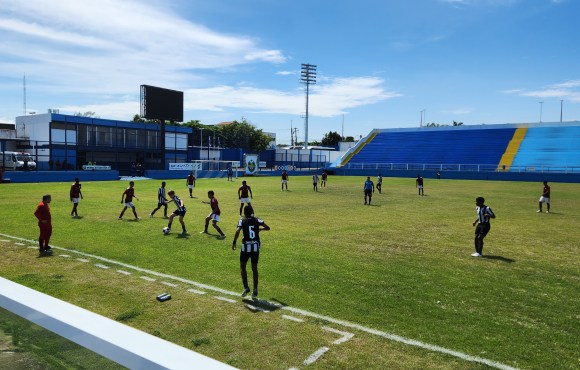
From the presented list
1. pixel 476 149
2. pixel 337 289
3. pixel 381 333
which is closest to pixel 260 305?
pixel 337 289

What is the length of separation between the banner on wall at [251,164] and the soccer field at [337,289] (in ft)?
149

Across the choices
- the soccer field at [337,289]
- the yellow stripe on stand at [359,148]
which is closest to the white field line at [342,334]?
the soccer field at [337,289]

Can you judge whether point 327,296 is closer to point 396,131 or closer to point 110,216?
point 110,216

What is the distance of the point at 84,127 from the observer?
60.4 meters

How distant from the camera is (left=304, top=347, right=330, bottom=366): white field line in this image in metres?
6.23

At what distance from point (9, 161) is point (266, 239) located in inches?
1827

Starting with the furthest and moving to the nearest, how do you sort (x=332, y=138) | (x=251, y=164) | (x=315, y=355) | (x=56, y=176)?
1. (x=332, y=138)
2. (x=251, y=164)
3. (x=56, y=176)
4. (x=315, y=355)

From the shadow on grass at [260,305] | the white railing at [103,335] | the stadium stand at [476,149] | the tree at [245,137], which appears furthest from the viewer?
the tree at [245,137]

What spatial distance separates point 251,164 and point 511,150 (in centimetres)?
4150

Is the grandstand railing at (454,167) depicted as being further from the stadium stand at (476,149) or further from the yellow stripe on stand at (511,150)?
the yellow stripe on stand at (511,150)

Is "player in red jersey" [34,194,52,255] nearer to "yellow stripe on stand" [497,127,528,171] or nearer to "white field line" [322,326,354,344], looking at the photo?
"white field line" [322,326,354,344]

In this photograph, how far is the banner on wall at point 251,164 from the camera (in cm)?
6444

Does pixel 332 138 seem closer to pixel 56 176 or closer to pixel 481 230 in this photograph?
pixel 56 176

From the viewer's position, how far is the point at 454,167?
218ft
